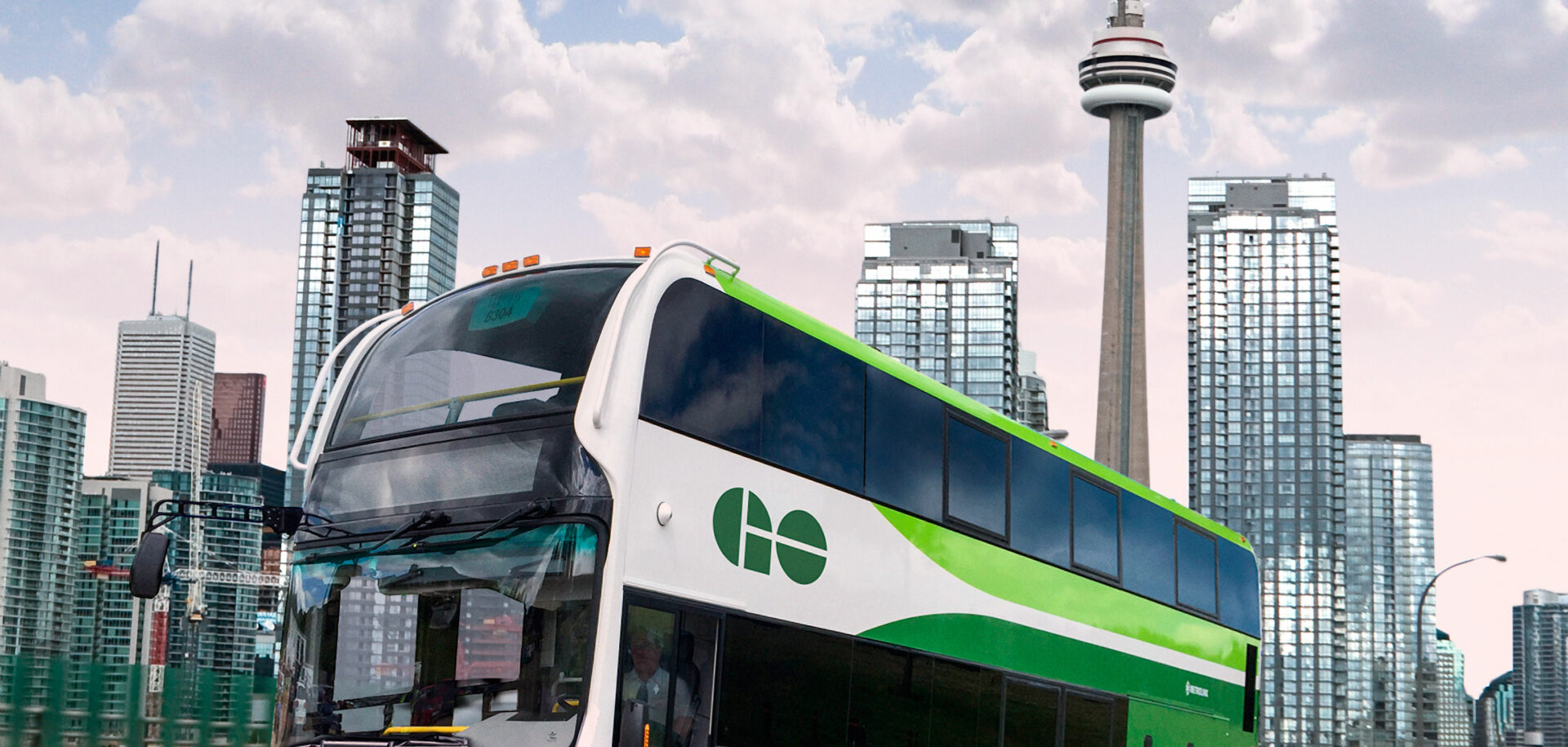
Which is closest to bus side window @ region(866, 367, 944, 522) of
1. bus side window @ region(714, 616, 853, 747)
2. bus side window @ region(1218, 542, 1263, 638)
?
bus side window @ region(714, 616, 853, 747)

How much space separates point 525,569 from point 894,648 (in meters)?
3.37

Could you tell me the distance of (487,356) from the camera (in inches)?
382

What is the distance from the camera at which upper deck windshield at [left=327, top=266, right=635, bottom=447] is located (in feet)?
30.6

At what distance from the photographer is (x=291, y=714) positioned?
9.71m

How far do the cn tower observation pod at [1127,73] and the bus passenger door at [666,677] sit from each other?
401 ft

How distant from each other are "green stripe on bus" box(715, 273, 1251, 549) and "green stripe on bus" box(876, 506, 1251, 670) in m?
1.07

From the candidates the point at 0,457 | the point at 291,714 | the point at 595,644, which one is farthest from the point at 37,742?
the point at 0,457

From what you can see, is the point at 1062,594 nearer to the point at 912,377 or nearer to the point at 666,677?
the point at 912,377

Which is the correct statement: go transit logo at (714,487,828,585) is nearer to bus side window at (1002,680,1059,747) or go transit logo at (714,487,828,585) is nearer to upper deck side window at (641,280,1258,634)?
upper deck side window at (641,280,1258,634)

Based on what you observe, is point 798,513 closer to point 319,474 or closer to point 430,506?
point 430,506

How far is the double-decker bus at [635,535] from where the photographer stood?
880 cm

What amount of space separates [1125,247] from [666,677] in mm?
118691

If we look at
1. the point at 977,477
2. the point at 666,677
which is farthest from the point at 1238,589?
the point at 666,677

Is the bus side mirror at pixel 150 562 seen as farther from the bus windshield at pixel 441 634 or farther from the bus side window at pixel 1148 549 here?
the bus side window at pixel 1148 549
